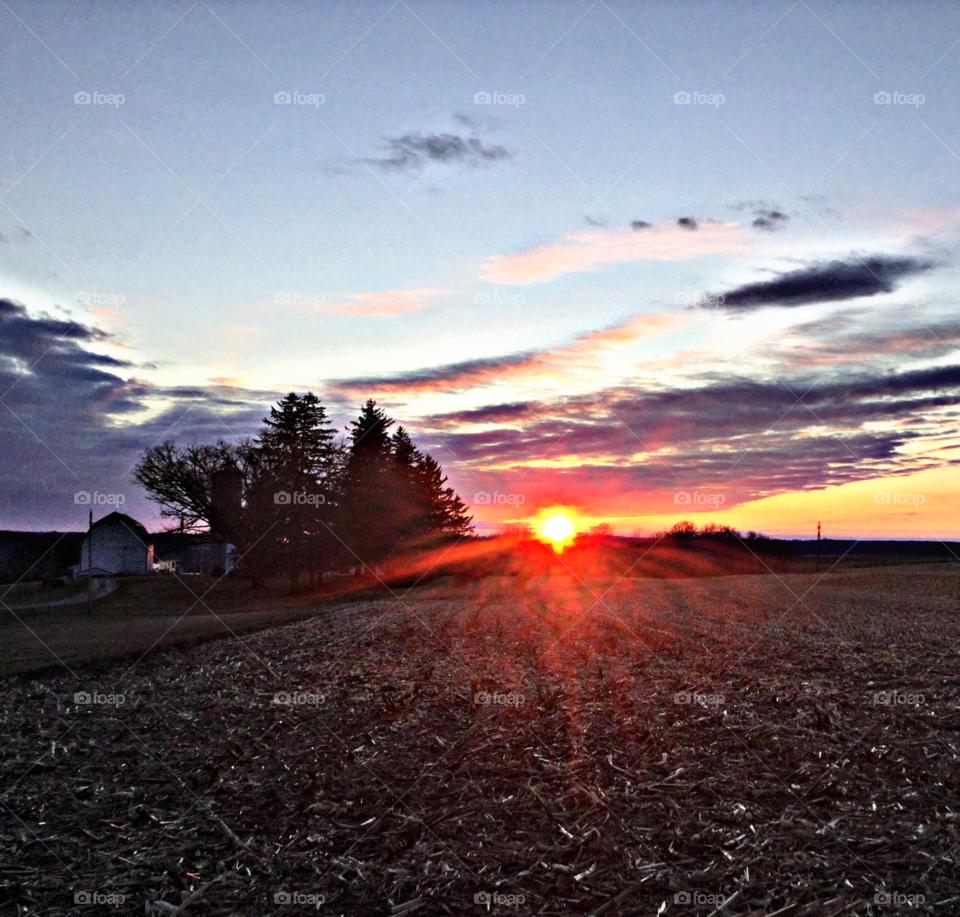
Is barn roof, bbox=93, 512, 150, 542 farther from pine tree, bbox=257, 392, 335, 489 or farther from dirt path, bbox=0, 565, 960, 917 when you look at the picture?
dirt path, bbox=0, 565, 960, 917

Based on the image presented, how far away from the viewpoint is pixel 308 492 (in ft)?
187

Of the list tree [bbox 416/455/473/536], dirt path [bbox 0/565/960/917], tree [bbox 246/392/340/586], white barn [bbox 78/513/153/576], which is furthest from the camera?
white barn [bbox 78/513/153/576]

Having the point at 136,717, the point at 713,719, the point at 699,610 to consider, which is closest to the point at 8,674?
the point at 136,717

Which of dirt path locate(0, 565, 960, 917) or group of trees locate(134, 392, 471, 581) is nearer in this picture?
dirt path locate(0, 565, 960, 917)

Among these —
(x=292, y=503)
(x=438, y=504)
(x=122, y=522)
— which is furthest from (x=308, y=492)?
(x=122, y=522)

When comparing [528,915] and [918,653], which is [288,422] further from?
[528,915]

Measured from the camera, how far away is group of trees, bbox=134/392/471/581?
57.1 m

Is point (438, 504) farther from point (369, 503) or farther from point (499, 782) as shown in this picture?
point (499, 782)

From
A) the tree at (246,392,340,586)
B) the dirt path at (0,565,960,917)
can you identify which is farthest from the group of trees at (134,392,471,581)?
the dirt path at (0,565,960,917)

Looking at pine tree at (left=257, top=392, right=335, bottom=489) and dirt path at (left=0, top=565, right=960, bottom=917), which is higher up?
pine tree at (left=257, top=392, right=335, bottom=489)

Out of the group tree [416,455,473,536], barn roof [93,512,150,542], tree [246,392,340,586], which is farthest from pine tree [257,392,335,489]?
barn roof [93,512,150,542]

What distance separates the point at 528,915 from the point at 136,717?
9.53 meters

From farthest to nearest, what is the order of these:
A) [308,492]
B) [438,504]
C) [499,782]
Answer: [438,504], [308,492], [499,782]

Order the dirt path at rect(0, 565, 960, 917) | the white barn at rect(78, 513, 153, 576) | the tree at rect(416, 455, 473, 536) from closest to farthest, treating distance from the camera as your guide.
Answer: the dirt path at rect(0, 565, 960, 917), the tree at rect(416, 455, 473, 536), the white barn at rect(78, 513, 153, 576)
